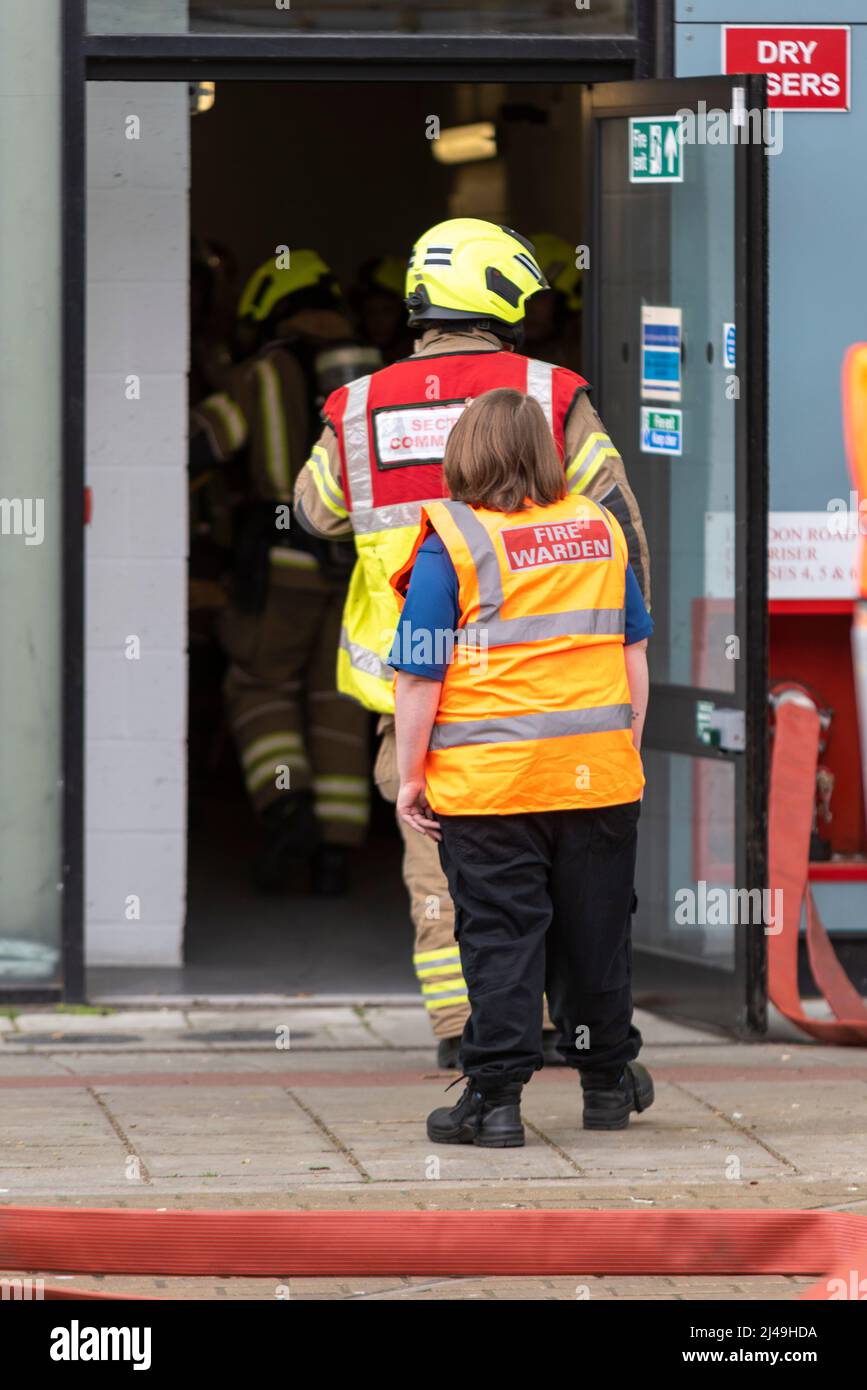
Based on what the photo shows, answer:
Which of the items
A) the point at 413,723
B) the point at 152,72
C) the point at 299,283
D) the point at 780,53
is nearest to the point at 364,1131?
the point at 413,723

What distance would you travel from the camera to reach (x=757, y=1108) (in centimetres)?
586

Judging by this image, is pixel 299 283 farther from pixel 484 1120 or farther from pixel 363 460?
pixel 484 1120

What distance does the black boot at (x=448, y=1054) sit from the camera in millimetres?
6191

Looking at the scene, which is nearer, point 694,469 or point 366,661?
point 366,661

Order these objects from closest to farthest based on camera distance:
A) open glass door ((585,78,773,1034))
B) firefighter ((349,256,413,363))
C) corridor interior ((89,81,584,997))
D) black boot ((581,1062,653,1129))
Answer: black boot ((581,1062,653,1129)) → open glass door ((585,78,773,1034)) → corridor interior ((89,81,584,997)) → firefighter ((349,256,413,363))

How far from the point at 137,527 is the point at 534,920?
254 centimetres

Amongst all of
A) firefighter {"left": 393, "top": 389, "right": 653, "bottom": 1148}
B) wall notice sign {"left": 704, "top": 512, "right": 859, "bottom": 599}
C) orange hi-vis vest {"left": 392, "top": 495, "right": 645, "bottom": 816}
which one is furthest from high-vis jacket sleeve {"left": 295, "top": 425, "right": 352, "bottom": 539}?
wall notice sign {"left": 704, "top": 512, "right": 859, "bottom": 599}

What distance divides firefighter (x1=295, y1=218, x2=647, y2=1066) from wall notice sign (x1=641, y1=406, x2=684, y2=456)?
3.11ft

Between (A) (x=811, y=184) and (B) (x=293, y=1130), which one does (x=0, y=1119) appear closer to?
(B) (x=293, y=1130)

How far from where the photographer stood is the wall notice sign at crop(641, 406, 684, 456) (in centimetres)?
679

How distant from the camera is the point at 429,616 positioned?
5.09 m

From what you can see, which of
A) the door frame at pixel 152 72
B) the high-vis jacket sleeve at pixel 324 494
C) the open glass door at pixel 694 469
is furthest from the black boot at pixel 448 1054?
the high-vis jacket sleeve at pixel 324 494

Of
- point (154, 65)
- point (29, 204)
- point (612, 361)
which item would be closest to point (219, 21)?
point (154, 65)

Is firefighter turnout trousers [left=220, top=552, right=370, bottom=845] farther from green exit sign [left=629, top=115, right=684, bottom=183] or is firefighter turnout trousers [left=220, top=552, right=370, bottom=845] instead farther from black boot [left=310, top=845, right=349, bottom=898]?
green exit sign [left=629, top=115, right=684, bottom=183]
